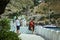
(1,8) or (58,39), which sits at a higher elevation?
(1,8)

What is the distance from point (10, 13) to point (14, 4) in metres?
1.95

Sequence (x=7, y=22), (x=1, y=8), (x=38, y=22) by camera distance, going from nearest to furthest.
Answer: (x=1, y=8), (x=7, y=22), (x=38, y=22)

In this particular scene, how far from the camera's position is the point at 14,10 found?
4628 centimetres

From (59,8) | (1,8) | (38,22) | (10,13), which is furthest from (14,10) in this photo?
(1,8)

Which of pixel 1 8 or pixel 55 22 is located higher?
pixel 1 8

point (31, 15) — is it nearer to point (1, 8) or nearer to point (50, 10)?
point (50, 10)

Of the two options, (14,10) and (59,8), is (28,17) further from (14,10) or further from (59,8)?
(59,8)

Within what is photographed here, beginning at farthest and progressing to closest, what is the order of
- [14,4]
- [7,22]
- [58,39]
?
[14,4] → [58,39] → [7,22]

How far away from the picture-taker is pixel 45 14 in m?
47.1

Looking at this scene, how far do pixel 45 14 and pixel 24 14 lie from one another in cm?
447

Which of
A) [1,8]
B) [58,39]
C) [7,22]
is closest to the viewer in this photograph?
[1,8]

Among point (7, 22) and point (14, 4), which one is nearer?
point (7, 22)

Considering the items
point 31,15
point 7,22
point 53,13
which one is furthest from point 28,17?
point 7,22

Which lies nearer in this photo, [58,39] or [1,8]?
[1,8]
